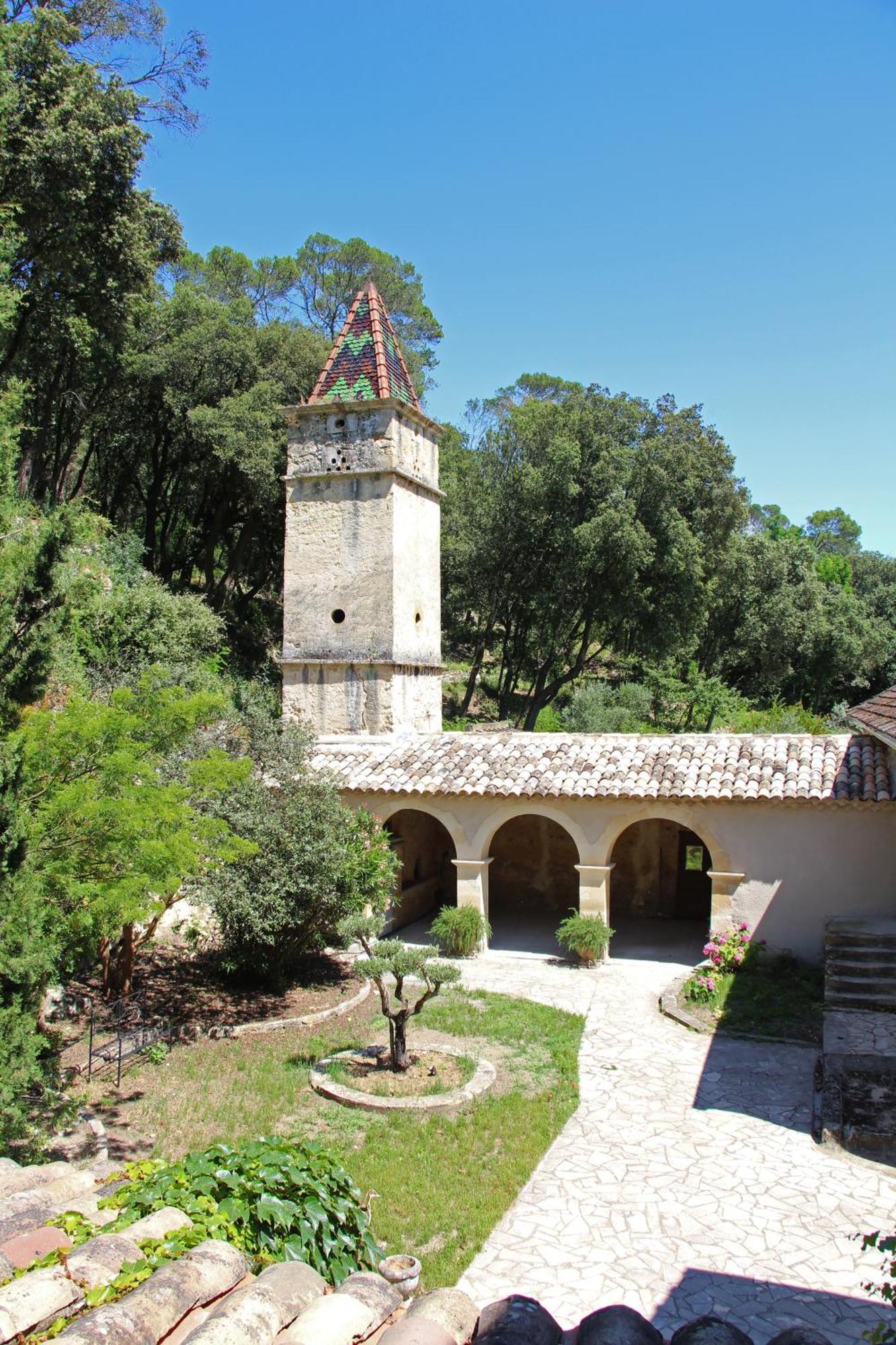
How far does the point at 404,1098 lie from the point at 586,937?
604 centimetres

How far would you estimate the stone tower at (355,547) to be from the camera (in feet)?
60.6

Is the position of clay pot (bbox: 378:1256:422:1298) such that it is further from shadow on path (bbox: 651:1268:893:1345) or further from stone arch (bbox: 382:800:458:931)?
stone arch (bbox: 382:800:458:931)

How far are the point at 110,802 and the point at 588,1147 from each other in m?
5.86

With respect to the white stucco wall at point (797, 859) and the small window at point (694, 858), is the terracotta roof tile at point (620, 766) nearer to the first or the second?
the white stucco wall at point (797, 859)

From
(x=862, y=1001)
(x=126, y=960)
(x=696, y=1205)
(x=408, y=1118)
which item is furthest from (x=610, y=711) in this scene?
(x=696, y=1205)

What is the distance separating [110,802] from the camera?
8.54m

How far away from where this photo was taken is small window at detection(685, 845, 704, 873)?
19750mm

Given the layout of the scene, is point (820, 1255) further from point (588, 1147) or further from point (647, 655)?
point (647, 655)

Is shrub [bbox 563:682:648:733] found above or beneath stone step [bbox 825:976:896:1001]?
above

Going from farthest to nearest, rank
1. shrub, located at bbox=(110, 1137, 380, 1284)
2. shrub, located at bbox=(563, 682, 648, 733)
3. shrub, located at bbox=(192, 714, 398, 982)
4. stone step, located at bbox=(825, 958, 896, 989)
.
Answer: shrub, located at bbox=(563, 682, 648, 733)
shrub, located at bbox=(192, 714, 398, 982)
stone step, located at bbox=(825, 958, 896, 989)
shrub, located at bbox=(110, 1137, 380, 1284)

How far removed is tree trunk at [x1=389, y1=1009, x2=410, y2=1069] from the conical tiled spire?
12062 mm

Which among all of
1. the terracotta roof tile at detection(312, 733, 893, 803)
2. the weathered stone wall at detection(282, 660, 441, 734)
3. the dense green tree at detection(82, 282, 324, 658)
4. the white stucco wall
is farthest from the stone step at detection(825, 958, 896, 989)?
the dense green tree at detection(82, 282, 324, 658)

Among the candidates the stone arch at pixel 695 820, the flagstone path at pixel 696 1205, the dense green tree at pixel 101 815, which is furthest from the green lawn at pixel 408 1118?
the stone arch at pixel 695 820

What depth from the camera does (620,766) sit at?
16281mm
